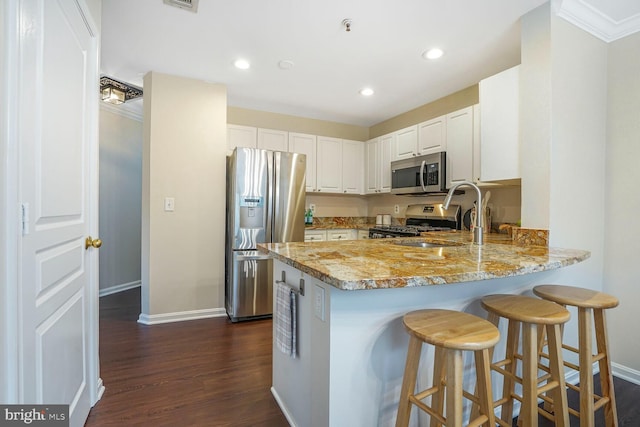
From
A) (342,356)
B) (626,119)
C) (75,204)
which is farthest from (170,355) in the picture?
(626,119)

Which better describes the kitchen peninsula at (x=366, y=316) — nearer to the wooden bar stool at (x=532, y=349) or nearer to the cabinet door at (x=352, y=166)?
the wooden bar stool at (x=532, y=349)

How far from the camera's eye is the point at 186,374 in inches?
81.0

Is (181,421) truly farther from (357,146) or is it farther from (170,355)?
(357,146)

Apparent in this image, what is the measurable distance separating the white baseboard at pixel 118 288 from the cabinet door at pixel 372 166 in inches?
146

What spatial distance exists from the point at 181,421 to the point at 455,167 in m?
3.09

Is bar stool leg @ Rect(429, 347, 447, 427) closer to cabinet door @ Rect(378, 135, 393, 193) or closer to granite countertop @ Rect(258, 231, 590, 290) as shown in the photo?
granite countertop @ Rect(258, 231, 590, 290)

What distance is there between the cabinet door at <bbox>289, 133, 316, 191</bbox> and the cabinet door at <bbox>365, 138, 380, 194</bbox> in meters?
0.85

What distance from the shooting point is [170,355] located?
2322 mm

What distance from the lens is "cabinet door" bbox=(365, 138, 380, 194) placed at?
429 cm

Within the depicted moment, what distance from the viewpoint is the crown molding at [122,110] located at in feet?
12.7

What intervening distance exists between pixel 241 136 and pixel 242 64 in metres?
1.08

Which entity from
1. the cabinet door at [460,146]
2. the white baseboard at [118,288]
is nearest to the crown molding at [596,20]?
the cabinet door at [460,146]

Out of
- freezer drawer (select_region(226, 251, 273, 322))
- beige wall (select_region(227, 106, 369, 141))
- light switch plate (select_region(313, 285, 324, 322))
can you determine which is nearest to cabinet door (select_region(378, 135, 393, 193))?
beige wall (select_region(227, 106, 369, 141))

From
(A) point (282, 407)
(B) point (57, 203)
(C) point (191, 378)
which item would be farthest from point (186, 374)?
(B) point (57, 203)
